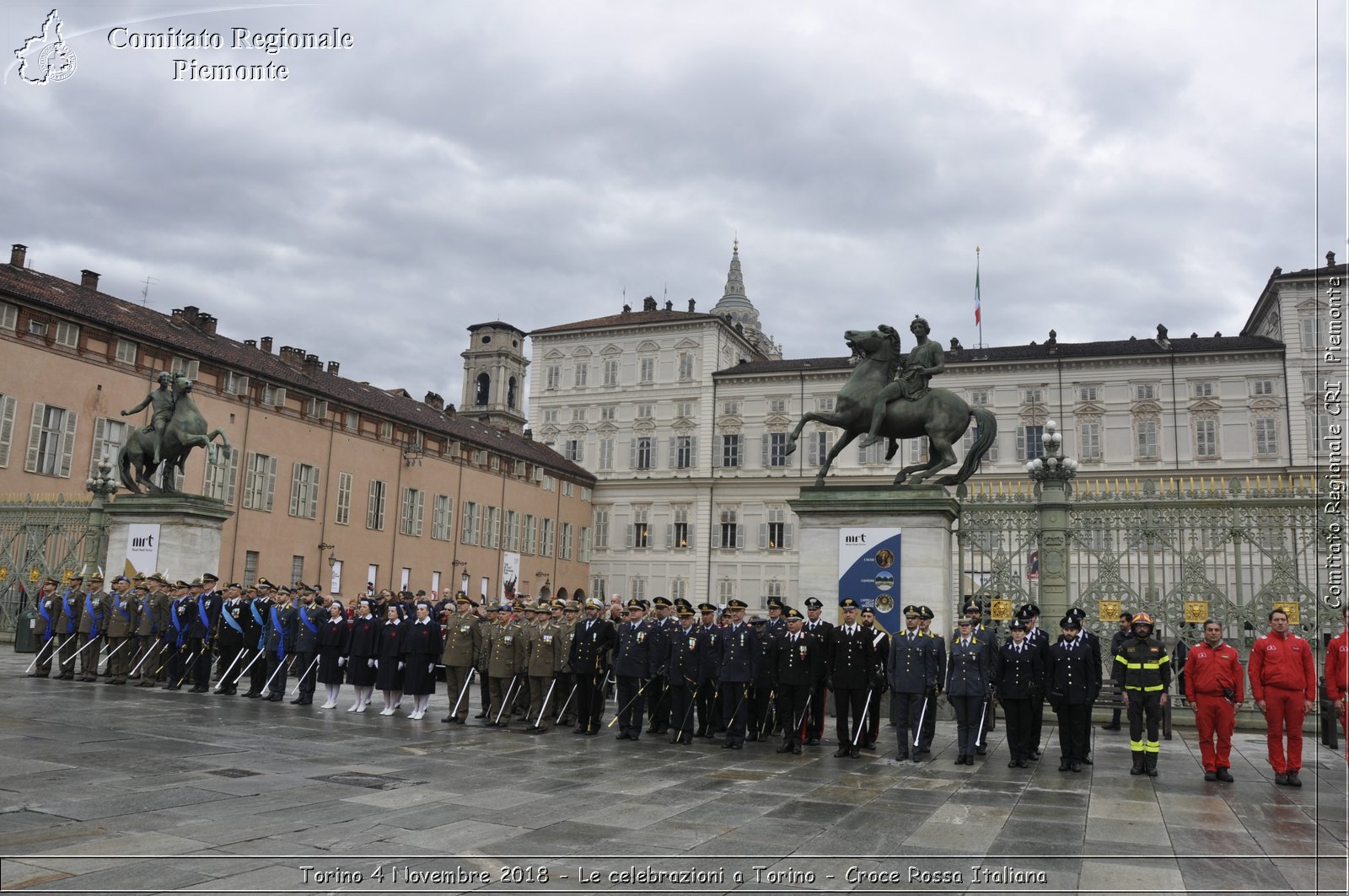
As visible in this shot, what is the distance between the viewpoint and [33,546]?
22844mm

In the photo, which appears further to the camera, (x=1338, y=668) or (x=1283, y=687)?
(x=1338, y=668)

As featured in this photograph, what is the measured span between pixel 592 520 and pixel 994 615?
45000mm

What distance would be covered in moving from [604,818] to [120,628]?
12789 mm

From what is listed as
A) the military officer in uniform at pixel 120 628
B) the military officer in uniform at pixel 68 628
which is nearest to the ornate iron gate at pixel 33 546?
the military officer in uniform at pixel 68 628

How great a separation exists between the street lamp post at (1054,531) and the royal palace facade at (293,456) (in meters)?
15.4

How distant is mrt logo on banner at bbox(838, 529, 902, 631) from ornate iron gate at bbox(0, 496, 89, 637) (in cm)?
1630

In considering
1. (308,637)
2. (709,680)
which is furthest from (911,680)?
(308,637)

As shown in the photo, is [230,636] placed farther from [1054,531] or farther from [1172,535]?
[1172,535]

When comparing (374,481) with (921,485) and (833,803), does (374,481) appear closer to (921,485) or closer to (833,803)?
(921,485)

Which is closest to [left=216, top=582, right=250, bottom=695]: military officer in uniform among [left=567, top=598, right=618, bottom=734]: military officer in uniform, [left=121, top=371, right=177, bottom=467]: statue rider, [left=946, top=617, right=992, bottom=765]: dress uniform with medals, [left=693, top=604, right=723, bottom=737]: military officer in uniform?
[left=121, top=371, right=177, bottom=467]: statue rider

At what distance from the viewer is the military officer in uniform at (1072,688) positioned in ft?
33.7

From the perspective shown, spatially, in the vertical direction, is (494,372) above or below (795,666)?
above

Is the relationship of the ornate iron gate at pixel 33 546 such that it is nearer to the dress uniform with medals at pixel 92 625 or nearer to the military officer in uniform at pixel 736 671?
the dress uniform with medals at pixel 92 625

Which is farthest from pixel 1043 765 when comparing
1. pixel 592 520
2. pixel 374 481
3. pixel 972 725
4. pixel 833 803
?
pixel 592 520
